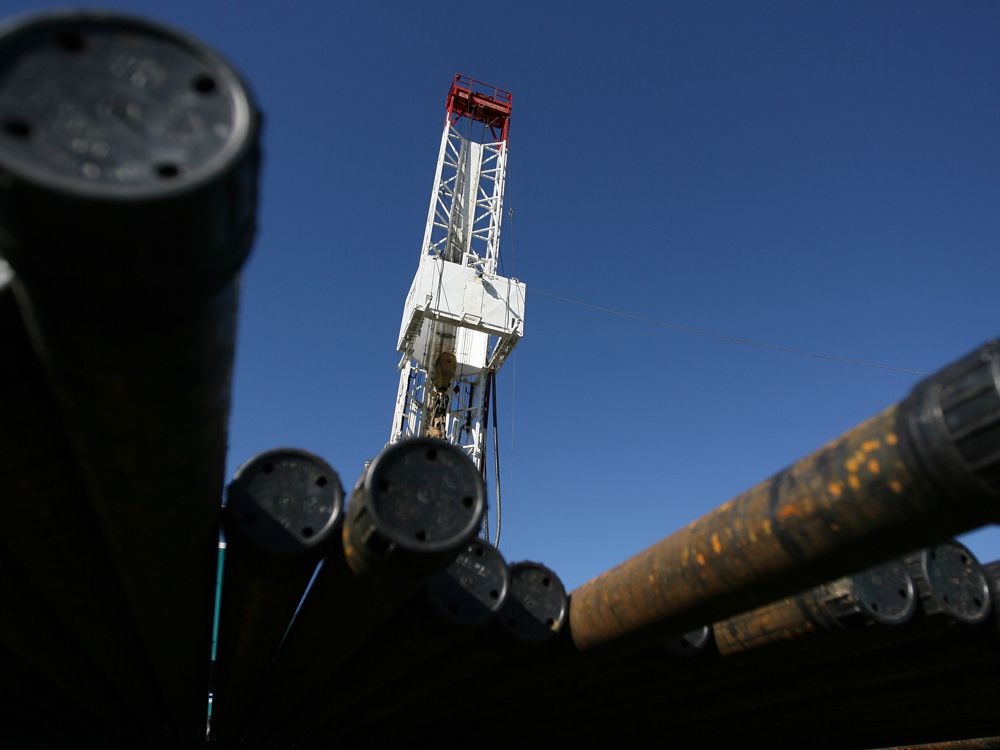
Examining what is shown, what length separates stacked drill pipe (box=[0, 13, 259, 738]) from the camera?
5.55 feet

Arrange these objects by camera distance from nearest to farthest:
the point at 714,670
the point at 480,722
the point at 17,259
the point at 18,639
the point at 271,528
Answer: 1. the point at 17,259
2. the point at 271,528
3. the point at 18,639
4. the point at 714,670
5. the point at 480,722

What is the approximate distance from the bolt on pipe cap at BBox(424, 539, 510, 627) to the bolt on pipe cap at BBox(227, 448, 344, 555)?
108cm

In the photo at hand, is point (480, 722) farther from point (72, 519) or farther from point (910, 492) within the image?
point (910, 492)

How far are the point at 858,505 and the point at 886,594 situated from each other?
323 centimetres

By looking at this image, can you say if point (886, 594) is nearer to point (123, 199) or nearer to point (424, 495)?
point (424, 495)

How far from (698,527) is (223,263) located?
2.84 metres

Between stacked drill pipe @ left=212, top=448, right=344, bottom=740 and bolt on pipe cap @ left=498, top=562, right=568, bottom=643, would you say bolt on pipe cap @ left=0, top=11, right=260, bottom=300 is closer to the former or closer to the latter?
stacked drill pipe @ left=212, top=448, right=344, bottom=740

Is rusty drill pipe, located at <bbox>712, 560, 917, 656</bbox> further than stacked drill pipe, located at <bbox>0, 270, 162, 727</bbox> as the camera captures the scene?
Yes

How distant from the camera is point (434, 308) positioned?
2289 cm

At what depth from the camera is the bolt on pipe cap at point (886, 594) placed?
208 inches

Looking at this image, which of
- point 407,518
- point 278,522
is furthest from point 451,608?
point 407,518

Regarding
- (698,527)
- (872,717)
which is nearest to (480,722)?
(872,717)

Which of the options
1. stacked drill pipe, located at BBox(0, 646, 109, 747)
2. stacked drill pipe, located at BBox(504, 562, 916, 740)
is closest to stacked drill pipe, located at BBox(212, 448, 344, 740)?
stacked drill pipe, located at BBox(504, 562, 916, 740)

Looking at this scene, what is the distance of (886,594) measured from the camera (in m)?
5.39
